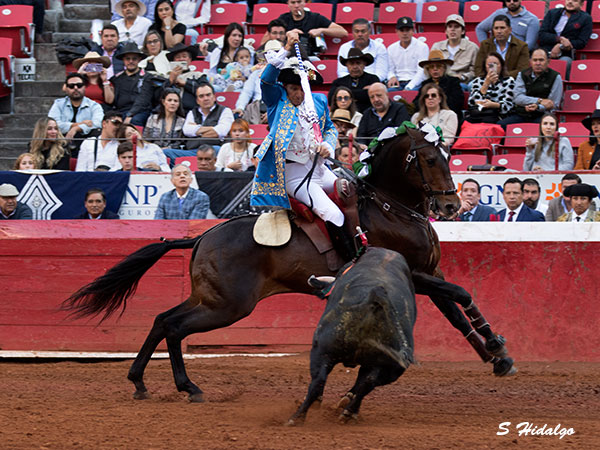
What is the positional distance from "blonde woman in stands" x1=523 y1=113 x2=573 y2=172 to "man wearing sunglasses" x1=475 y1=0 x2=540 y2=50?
2.90 m

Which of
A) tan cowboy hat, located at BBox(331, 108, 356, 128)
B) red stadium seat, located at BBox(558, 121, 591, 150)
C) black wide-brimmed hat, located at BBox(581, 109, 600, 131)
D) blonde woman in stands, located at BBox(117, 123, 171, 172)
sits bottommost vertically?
blonde woman in stands, located at BBox(117, 123, 171, 172)

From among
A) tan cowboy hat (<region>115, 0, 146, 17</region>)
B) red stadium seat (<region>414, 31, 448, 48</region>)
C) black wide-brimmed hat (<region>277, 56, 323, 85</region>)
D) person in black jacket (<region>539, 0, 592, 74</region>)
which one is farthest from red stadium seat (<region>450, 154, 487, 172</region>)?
tan cowboy hat (<region>115, 0, 146, 17</region>)

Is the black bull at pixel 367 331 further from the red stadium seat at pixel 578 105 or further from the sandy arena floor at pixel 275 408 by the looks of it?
the red stadium seat at pixel 578 105

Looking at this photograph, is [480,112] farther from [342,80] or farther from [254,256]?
[254,256]

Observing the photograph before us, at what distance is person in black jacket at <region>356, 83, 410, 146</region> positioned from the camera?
1111 centimetres

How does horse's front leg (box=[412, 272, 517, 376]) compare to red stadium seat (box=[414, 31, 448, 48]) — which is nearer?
horse's front leg (box=[412, 272, 517, 376])

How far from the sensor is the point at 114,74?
1349 centimetres

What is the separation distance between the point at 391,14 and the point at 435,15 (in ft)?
2.42

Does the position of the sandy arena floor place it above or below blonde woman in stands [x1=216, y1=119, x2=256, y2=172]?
below

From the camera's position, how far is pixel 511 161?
1087 centimetres

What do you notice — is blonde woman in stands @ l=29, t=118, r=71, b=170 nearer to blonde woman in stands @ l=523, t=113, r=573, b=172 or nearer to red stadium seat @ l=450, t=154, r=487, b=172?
red stadium seat @ l=450, t=154, r=487, b=172

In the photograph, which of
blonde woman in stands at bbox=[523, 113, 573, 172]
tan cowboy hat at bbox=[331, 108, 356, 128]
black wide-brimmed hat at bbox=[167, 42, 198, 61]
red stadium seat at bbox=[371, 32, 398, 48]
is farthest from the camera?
red stadium seat at bbox=[371, 32, 398, 48]

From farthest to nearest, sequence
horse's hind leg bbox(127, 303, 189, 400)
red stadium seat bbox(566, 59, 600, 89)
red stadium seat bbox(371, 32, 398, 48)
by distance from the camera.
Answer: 1. red stadium seat bbox(371, 32, 398, 48)
2. red stadium seat bbox(566, 59, 600, 89)
3. horse's hind leg bbox(127, 303, 189, 400)

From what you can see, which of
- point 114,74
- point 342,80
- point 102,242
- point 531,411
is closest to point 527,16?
point 342,80
